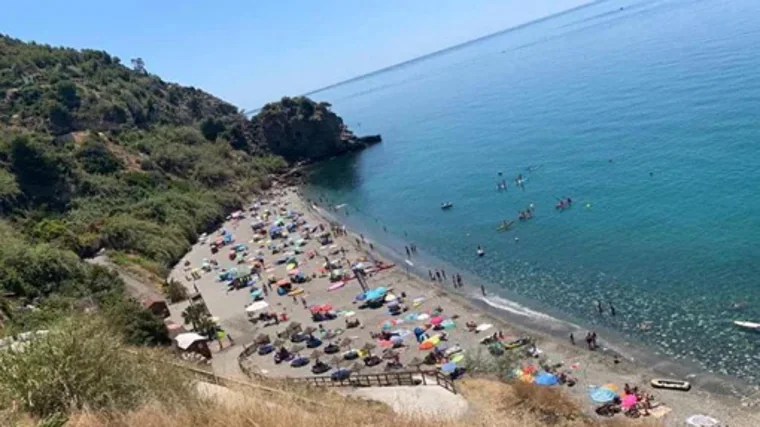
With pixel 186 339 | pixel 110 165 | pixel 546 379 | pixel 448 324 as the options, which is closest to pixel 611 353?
pixel 546 379

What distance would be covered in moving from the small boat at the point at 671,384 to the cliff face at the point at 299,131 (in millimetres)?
89362

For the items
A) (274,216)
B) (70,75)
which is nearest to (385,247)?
(274,216)

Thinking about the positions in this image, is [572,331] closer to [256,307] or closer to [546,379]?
[546,379]

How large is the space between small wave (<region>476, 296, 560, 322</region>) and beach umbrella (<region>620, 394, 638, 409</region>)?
9.63m

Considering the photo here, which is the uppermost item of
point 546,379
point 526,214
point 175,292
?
point 175,292

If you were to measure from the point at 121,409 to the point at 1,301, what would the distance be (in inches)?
936

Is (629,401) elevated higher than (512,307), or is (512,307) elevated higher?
(512,307)

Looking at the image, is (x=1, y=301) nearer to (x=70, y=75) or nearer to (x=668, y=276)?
(x=668, y=276)

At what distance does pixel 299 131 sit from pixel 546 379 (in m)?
89.8

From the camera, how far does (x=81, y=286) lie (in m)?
36.6

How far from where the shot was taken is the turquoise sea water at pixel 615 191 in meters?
33.4

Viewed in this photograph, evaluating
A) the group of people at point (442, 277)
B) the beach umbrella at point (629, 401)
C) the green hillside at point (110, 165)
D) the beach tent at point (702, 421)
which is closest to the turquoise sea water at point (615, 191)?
the group of people at point (442, 277)

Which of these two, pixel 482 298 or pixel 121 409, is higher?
pixel 121 409

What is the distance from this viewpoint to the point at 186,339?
32625 mm
